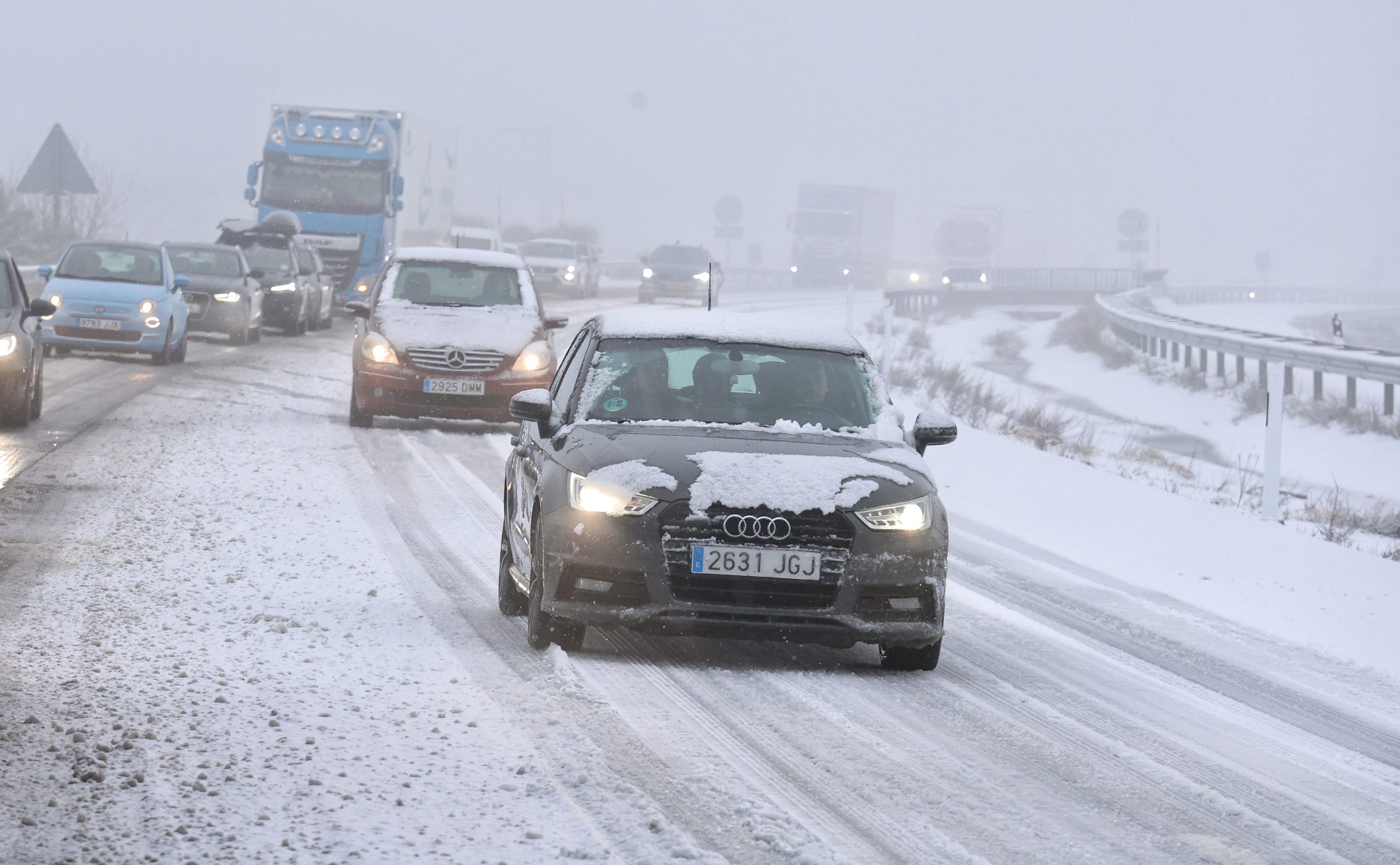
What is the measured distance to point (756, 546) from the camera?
22.7ft

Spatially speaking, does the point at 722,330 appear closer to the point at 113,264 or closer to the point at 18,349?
the point at 18,349

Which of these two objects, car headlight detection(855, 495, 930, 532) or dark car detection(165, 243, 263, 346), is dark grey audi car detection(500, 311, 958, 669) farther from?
dark car detection(165, 243, 263, 346)

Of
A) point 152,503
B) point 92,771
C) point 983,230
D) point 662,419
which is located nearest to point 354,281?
point 152,503

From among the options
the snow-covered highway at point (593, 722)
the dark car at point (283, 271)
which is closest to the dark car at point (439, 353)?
the snow-covered highway at point (593, 722)

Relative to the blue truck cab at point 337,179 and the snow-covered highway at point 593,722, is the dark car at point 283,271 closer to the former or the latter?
the blue truck cab at point 337,179

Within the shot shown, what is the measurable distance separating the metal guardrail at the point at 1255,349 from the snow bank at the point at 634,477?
8.30 meters

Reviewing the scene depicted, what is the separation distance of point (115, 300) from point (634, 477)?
17572 millimetres

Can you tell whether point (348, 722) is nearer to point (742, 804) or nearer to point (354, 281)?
point (742, 804)

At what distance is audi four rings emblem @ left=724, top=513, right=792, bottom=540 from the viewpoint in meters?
6.90

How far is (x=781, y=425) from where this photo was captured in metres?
7.88

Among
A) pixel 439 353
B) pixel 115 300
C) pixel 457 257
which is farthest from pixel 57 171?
pixel 439 353

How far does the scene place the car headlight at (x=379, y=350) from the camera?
16.4 m

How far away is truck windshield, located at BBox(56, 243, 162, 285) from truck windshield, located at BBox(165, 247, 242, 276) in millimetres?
4923

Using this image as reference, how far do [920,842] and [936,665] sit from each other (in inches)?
106
